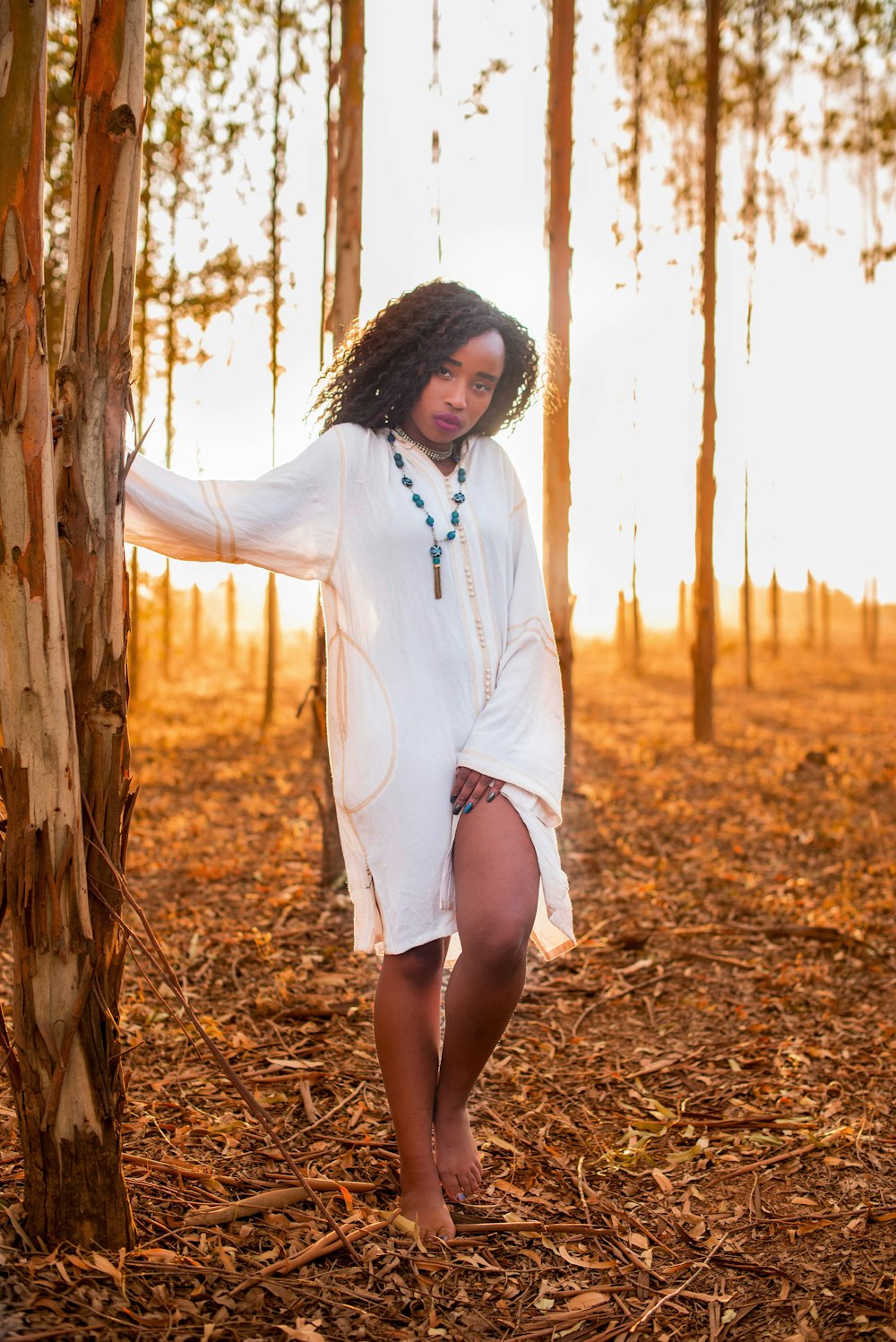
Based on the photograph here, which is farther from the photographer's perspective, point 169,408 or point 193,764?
point 169,408

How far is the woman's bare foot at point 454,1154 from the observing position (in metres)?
2.63

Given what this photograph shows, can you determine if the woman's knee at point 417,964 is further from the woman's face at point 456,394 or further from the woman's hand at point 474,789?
the woman's face at point 456,394

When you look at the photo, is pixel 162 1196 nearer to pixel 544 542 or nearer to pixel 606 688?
pixel 544 542

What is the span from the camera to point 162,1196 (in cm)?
247

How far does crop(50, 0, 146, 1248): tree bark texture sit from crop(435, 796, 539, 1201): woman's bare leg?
2.52 ft

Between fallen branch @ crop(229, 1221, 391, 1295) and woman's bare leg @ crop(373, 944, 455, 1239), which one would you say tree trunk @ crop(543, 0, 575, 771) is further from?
fallen branch @ crop(229, 1221, 391, 1295)

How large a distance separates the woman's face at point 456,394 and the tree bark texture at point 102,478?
0.83 m

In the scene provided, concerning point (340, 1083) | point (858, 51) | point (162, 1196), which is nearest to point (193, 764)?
point (340, 1083)

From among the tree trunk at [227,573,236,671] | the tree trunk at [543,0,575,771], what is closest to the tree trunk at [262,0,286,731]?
the tree trunk at [543,0,575,771]

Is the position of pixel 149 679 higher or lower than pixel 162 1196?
higher

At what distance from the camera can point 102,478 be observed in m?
2.07

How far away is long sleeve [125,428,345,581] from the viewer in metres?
2.32

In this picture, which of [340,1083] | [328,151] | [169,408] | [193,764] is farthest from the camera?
[169,408]

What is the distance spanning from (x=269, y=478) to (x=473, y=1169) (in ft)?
5.92
